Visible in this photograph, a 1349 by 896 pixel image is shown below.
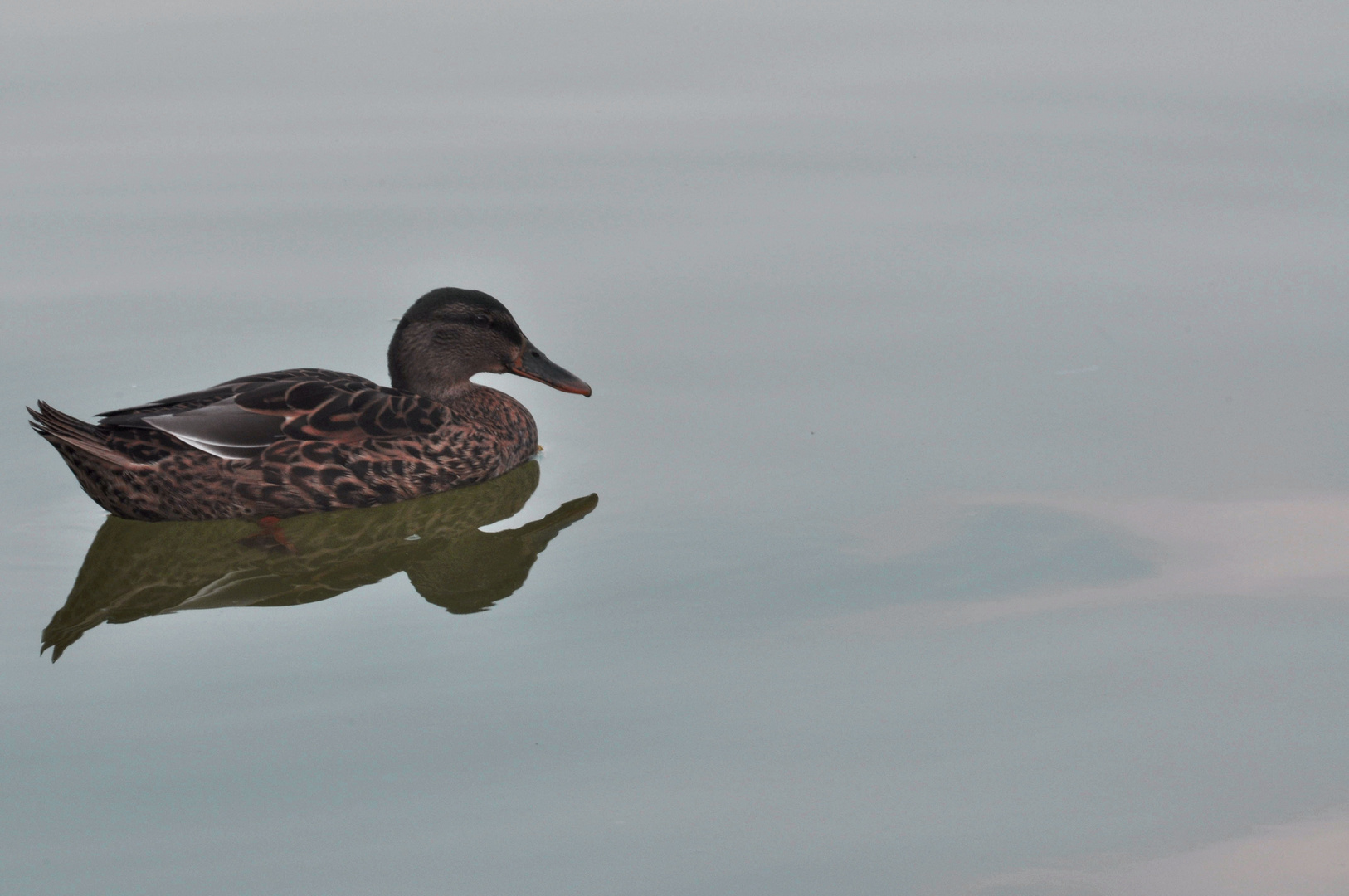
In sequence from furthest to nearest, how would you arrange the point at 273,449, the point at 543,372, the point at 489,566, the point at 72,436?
the point at 543,372 → the point at 273,449 → the point at 72,436 → the point at 489,566

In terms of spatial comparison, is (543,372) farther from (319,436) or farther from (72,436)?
(72,436)

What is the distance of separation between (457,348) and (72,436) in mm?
1851

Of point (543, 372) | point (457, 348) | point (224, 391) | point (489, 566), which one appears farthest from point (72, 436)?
point (543, 372)

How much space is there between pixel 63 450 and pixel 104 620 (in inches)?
41.3

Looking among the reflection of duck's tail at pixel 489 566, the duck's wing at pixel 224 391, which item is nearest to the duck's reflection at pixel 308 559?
the reflection of duck's tail at pixel 489 566

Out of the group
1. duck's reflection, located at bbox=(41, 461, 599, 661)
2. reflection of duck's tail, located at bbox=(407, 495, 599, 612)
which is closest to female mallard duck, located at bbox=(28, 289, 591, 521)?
duck's reflection, located at bbox=(41, 461, 599, 661)

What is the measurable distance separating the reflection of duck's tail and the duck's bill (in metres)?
0.86

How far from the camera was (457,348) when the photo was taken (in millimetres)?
7617

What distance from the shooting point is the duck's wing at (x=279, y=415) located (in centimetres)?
666

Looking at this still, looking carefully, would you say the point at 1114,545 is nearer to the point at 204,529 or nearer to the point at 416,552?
the point at 416,552

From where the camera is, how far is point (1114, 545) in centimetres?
599

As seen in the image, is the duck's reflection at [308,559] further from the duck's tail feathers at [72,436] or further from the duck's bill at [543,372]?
the duck's bill at [543,372]

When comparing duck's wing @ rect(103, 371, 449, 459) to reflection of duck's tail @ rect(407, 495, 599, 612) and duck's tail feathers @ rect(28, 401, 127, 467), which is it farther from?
reflection of duck's tail @ rect(407, 495, 599, 612)

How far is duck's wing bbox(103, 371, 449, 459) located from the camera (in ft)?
21.8
